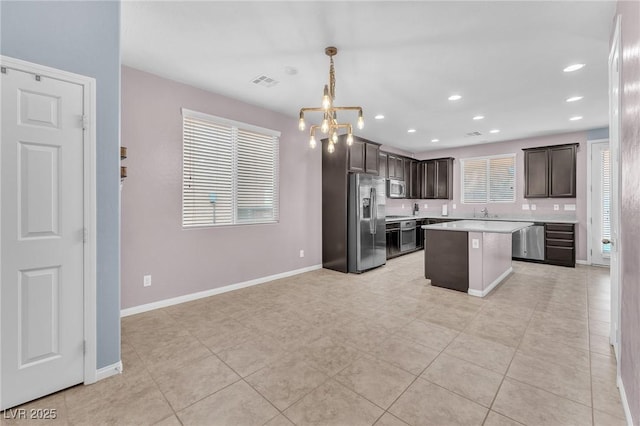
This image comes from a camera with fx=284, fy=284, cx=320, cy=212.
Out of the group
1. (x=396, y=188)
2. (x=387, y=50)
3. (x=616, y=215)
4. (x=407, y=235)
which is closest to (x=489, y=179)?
(x=396, y=188)

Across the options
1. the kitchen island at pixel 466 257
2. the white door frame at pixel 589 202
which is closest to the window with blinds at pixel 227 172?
the kitchen island at pixel 466 257

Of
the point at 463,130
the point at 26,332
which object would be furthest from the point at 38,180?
the point at 463,130

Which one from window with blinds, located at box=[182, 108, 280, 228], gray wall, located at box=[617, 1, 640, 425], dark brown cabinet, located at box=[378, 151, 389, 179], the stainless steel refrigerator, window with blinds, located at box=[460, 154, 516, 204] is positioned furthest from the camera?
window with blinds, located at box=[460, 154, 516, 204]

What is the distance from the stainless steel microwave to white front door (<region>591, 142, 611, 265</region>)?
378cm

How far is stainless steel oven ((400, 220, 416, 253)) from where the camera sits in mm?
6746

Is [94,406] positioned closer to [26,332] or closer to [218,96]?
[26,332]

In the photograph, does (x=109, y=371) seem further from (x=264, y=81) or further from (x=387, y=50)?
(x=387, y=50)

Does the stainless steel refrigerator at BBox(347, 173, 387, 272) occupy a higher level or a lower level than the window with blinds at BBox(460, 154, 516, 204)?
lower

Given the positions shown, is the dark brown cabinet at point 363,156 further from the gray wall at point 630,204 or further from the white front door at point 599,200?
the white front door at point 599,200

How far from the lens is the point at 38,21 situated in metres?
1.86

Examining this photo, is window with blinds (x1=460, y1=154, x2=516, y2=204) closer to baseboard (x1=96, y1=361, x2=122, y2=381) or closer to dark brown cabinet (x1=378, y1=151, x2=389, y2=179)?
dark brown cabinet (x1=378, y1=151, x2=389, y2=179)

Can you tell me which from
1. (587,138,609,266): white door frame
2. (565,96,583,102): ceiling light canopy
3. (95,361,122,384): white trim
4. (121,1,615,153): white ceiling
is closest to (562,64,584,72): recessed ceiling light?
(121,1,615,153): white ceiling

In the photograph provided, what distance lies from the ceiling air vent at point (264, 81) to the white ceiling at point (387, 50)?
0.08m

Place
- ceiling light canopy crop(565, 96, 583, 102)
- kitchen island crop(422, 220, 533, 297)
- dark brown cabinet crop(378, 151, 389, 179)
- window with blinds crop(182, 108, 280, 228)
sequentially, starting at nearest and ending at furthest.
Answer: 1. window with blinds crop(182, 108, 280, 228)
2. kitchen island crop(422, 220, 533, 297)
3. ceiling light canopy crop(565, 96, 583, 102)
4. dark brown cabinet crop(378, 151, 389, 179)
